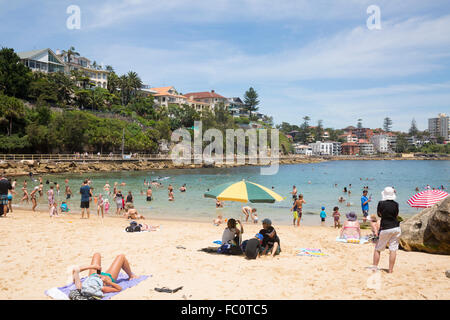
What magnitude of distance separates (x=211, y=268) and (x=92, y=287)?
2602 millimetres

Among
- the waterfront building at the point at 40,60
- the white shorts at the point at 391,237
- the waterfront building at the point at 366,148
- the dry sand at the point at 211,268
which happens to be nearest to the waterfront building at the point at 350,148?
the waterfront building at the point at 366,148

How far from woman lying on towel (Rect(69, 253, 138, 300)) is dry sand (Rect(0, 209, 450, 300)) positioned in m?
0.31

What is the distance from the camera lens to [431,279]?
5840 mm

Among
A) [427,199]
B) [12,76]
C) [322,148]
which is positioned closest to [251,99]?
[322,148]

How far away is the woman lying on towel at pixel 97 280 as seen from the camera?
4.98 m

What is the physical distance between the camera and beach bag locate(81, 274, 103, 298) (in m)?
4.97

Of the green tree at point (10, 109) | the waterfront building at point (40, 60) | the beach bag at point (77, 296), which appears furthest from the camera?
the waterfront building at point (40, 60)

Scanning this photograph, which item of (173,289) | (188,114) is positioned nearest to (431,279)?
(173,289)

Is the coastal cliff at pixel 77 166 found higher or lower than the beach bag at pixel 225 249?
higher

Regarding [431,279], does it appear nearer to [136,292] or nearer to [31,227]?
[136,292]

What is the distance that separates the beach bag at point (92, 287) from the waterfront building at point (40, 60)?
254 feet

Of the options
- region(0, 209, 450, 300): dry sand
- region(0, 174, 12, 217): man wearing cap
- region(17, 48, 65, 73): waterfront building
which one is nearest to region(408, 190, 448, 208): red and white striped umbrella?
region(0, 209, 450, 300): dry sand

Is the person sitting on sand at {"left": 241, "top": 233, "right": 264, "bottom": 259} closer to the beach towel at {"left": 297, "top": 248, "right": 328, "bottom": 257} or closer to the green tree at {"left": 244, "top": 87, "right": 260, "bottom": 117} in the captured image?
the beach towel at {"left": 297, "top": 248, "right": 328, "bottom": 257}

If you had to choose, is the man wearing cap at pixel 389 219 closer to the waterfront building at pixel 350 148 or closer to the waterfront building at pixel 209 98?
the waterfront building at pixel 209 98
